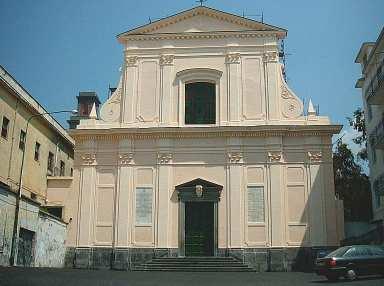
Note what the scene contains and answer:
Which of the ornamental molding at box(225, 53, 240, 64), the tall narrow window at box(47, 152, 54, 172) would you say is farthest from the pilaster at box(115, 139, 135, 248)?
the tall narrow window at box(47, 152, 54, 172)

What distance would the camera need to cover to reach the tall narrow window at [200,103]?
27.2 meters

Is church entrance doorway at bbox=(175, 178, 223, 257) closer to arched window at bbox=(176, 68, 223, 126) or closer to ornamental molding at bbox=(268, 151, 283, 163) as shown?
ornamental molding at bbox=(268, 151, 283, 163)

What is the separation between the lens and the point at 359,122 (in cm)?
3922

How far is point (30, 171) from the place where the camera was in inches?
1169

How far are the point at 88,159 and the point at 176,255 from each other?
7.10 metres

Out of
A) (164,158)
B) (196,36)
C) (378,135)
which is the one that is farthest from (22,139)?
(378,135)

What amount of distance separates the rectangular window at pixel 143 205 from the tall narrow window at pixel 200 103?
4550 mm

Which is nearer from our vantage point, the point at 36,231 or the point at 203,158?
the point at 36,231

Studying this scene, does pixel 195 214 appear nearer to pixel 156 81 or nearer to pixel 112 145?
pixel 112 145

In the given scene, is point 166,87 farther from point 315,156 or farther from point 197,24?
point 315,156

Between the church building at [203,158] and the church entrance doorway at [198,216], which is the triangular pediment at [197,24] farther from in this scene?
the church entrance doorway at [198,216]

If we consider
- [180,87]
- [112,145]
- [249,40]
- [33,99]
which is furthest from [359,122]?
[33,99]

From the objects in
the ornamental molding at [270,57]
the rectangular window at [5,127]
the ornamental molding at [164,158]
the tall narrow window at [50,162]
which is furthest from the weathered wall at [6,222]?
the ornamental molding at [270,57]

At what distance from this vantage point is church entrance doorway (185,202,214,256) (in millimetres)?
25109
